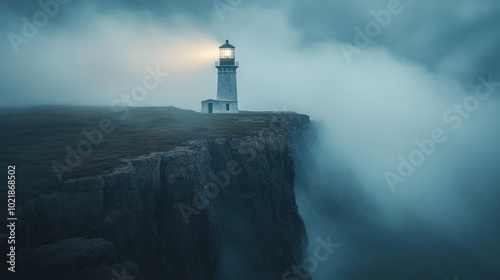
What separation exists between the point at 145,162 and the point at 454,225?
71.3 m

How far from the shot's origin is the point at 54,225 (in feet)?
96.1

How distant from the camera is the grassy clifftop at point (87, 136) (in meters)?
35.3

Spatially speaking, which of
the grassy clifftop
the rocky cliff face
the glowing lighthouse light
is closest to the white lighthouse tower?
the glowing lighthouse light

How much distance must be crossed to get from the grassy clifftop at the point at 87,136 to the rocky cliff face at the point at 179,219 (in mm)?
2188

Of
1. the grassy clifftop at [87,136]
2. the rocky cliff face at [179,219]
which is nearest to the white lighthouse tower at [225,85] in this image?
the grassy clifftop at [87,136]

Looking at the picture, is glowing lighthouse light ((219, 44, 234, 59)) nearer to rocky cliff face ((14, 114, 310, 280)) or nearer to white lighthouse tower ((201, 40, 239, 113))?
white lighthouse tower ((201, 40, 239, 113))

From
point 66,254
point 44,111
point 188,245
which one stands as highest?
point 44,111

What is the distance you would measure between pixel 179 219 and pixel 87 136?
1823 cm

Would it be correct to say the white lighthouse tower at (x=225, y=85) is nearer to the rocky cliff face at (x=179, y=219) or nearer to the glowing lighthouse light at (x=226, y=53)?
the glowing lighthouse light at (x=226, y=53)

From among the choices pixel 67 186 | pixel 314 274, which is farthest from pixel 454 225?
pixel 67 186

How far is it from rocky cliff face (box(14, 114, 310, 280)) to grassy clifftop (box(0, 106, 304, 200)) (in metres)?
2.19

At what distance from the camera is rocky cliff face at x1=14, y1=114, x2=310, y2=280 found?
27625 mm

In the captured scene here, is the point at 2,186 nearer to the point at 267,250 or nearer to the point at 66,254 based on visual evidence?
the point at 66,254

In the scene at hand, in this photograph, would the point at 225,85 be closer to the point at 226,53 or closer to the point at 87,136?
the point at 226,53
